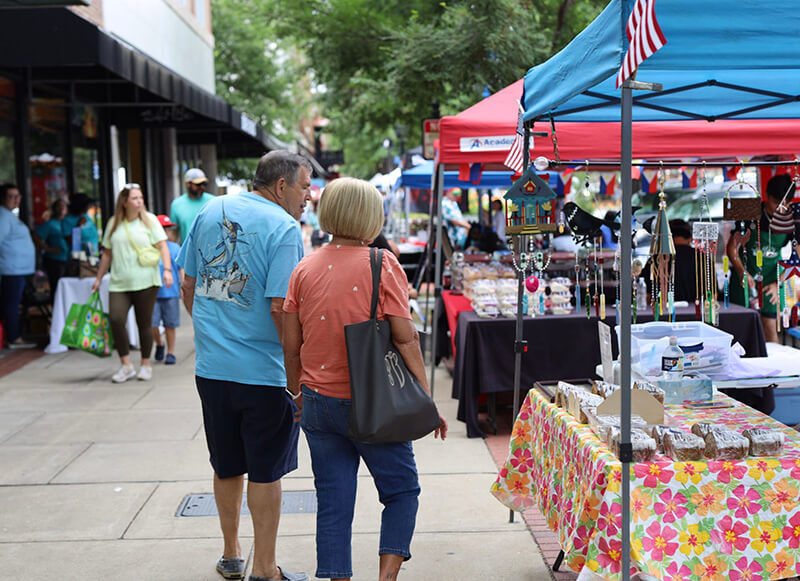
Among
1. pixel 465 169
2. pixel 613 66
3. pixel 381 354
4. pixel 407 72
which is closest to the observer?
pixel 613 66

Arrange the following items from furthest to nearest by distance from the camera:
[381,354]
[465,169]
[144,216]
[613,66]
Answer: [144,216] < [465,169] < [381,354] < [613,66]

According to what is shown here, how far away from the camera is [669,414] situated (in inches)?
Result: 158

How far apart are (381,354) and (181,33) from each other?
632 inches

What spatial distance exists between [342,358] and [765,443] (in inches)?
63.3

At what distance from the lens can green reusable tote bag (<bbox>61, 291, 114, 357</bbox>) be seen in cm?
880

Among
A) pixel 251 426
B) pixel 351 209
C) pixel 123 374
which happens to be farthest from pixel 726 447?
pixel 123 374

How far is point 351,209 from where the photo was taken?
340cm

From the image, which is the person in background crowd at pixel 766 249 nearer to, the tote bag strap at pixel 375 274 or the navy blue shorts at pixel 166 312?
the tote bag strap at pixel 375 274

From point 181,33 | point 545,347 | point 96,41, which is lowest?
point 545,347

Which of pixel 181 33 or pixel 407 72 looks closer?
pixel 407 72

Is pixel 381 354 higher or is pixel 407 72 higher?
pixel 407 72

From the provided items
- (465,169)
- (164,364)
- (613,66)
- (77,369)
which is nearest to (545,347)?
(465,169)

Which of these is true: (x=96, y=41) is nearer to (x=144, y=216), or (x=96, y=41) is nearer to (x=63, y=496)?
(x=144, y=216)

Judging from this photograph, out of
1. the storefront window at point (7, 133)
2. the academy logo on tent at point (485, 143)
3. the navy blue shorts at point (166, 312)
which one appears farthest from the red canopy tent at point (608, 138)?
the storefront window at point (7, 133)
